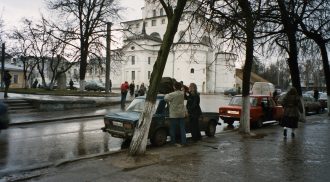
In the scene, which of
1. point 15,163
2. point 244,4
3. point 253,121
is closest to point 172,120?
point 15,163

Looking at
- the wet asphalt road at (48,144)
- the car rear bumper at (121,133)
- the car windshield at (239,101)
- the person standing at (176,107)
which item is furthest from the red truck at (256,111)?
the car rear bumper at (121,133)

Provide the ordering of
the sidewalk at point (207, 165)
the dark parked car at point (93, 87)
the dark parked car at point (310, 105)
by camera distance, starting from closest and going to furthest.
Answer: the sidewalk at point (207, 165)
the dark parked car at point (310, 105)
the dark parked car at point (93, 87)

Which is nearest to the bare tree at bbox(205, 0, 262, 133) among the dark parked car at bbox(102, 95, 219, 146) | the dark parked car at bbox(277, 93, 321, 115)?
the dark parked car at bbox(102, 95, 219, 146)

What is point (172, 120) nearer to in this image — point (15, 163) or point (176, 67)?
point (15, 163)

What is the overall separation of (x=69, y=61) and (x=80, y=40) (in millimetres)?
5781

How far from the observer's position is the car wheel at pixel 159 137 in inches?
470

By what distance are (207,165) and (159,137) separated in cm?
328

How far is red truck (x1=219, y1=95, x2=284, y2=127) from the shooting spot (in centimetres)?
1827

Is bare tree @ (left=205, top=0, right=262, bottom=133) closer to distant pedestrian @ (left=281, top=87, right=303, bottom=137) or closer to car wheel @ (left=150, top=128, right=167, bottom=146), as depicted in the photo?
distant pedestrian @ (left=281, top=87, right=303, bottom=137)

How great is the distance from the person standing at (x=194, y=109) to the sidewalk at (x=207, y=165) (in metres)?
0.55

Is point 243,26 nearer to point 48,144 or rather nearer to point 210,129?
point 210,129

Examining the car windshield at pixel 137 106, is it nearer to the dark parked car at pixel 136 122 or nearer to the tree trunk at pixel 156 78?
the dark parked car at pixel 136 122

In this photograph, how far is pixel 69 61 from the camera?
1660 inches

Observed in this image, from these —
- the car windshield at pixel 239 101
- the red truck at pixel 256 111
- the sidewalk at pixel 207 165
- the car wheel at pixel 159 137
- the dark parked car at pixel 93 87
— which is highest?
the dark parked car at pixel 93 87
